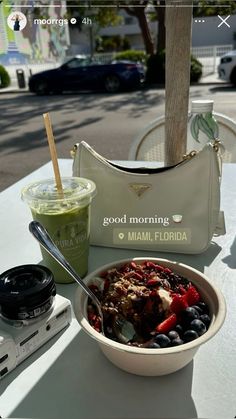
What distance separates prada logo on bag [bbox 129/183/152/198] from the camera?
2.67ft

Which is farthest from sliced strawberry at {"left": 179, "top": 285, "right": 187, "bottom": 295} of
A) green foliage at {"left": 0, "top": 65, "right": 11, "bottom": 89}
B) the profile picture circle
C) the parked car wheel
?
green foliage at {"left": 0, "top": 65, "right": 11, "bottom": 89}

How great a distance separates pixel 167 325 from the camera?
0.53 meters

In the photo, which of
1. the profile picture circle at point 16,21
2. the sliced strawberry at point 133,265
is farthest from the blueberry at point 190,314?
the profile picture circle at point 16,21

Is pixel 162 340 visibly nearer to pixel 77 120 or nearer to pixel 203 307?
pixel 203 307

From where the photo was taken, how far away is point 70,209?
70cm

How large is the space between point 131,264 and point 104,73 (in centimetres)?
783

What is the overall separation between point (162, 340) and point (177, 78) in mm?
682

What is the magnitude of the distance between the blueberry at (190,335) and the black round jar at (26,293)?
0.22 metres

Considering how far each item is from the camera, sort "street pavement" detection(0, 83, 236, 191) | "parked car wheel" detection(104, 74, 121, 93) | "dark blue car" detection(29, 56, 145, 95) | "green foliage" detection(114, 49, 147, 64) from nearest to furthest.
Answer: "street pavement" detection(0, 83, 236, 191) < "dark blue car" detection(29, 56, 145, 95) < "parked car wheel" detection(104, 74, 121, 93) < "green foliage" detection(114, 49, 147, 64)

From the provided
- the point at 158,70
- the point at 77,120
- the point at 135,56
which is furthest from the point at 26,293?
the point at 135,56

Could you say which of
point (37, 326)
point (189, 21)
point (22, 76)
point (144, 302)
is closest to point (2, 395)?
point (37, 326)

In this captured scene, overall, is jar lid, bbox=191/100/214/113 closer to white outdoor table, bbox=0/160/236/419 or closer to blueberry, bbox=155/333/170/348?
white outdoor table, bbox=0/160/236/419

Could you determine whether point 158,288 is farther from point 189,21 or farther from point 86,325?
point 189,21

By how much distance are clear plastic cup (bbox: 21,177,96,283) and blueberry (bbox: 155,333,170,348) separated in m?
0.28
